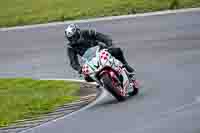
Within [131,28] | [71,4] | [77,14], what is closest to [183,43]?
[131,28]

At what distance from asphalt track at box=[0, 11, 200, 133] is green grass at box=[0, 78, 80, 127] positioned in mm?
1033

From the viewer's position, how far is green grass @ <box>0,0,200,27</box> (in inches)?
1161

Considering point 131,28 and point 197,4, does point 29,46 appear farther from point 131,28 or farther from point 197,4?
point 197,4

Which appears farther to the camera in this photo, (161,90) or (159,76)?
(159,76)

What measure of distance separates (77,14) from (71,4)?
2.32m

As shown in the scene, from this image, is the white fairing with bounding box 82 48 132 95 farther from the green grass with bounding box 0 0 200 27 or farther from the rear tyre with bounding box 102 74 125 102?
the green grass with bounding box 0 0 200 27

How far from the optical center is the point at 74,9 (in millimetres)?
31078

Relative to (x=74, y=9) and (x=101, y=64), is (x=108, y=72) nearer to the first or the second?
(x=101, y=64)

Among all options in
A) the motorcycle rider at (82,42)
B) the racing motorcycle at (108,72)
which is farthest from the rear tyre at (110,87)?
the motorcycle rider at (82,42)

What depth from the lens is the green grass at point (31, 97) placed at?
16391 mm

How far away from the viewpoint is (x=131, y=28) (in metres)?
26.4


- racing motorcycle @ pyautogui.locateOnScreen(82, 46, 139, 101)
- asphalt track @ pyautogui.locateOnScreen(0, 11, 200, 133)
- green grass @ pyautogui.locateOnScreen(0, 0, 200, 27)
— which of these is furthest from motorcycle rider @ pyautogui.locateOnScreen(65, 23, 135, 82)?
green grass @ pyautogui.locateOnScreen(0, 0, 200, 27)

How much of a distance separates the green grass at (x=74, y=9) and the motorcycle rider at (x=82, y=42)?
42.1 feet

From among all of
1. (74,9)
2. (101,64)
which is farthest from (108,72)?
(74,9)
